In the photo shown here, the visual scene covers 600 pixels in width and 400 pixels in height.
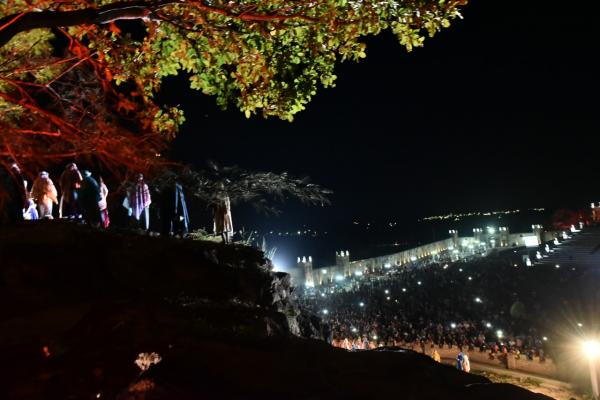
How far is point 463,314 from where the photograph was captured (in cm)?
2530

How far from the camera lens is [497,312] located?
25047 millimetres

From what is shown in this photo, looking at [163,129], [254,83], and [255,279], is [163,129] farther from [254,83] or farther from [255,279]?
[255,279]

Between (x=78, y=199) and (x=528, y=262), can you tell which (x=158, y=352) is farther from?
(x=528, y=262)

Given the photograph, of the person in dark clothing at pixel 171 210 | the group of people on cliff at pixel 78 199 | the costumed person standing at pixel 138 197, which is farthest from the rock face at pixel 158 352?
the costumed person standing at pixel 138 197

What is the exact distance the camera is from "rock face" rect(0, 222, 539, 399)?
→ 354cm

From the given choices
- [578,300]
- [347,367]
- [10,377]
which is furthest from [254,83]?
[578,300]

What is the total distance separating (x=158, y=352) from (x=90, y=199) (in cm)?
745

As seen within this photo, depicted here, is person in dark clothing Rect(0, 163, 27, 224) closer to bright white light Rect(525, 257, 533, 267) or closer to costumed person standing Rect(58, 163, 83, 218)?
costumed person standing Rect(58, 163, 83, 218)

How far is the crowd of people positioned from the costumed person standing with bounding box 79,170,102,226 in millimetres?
7631

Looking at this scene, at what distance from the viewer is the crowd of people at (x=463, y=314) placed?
19406mm

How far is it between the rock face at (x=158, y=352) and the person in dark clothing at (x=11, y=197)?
1961 millimetres

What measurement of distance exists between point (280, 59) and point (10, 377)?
5169 mm

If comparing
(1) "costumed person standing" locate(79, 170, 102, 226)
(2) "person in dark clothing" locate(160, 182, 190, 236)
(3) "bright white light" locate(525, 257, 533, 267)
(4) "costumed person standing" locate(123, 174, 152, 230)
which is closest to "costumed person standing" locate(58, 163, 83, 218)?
(1) "costumed person standing" locate(79, 170, 102, 226)

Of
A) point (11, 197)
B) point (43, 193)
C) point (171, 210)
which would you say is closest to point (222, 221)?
point (171, 210)
